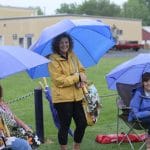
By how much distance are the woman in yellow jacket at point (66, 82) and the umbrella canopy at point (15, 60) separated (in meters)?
1.08

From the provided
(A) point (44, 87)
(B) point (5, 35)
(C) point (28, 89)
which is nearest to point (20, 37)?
(B) point (5, 35)

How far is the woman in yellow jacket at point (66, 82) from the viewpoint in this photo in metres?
6.64

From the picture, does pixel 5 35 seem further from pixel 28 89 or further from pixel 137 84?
pixel 137 84

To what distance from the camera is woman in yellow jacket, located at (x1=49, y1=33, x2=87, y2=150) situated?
21.8ft

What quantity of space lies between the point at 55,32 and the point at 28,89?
33.1 feet

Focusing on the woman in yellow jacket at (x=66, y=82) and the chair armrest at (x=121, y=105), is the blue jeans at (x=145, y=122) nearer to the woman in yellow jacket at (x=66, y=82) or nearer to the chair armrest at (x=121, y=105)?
the chair armrest at (x=121, y=105)

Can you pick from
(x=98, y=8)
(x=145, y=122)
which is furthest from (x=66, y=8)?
(x=145, y=122)

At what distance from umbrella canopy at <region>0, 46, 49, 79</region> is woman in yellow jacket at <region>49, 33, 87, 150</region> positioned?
108 centimetres

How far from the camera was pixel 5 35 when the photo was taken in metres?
59.3

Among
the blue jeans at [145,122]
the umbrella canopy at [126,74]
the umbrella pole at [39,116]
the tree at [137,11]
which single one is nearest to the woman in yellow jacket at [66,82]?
the blue jeans at [145,122]

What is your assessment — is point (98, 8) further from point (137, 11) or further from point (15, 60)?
point (15, 60)

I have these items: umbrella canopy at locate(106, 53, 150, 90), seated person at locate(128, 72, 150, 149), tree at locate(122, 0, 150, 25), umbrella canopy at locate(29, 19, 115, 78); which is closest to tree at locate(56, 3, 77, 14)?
tree at locate(122, 0, 150, 25)

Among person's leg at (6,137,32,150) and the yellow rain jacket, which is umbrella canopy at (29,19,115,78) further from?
person's leg at (6,137,32,150)

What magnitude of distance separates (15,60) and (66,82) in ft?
4.97
